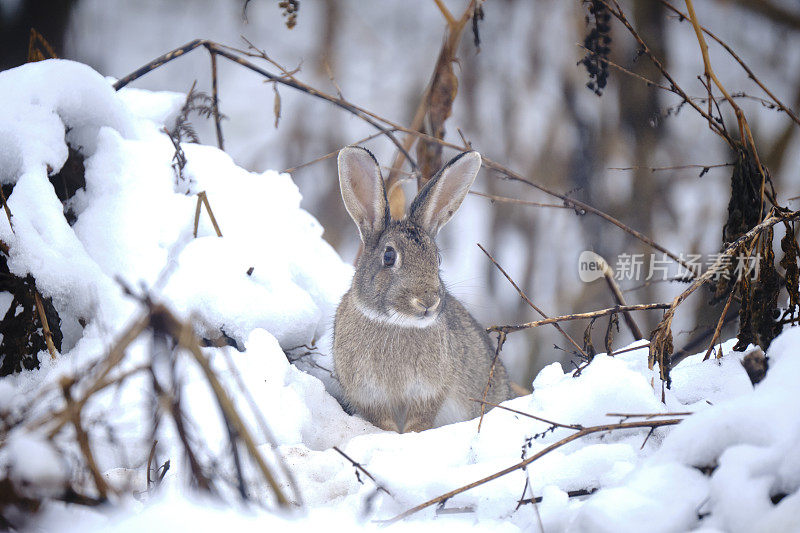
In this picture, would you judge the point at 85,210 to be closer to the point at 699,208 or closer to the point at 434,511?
the point at 434,511

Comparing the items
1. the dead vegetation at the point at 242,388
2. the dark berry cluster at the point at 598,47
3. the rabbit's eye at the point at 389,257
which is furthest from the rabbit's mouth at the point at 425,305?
the dark berry cluster at the point at 598,47

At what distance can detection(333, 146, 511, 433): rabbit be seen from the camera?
3.17 m

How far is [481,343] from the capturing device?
389cm

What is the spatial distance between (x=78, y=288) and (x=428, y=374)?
5.33ft

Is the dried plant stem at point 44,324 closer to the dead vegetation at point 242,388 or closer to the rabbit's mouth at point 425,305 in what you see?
the dead vegetation at point 242,388

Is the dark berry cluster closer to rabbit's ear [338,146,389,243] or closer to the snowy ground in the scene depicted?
rabbit's ear [338,146,389,243]

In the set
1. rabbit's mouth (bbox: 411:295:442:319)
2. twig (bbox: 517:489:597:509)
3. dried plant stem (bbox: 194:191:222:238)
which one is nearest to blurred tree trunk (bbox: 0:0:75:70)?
dried plant stem (bbox: 194:191:222:238)

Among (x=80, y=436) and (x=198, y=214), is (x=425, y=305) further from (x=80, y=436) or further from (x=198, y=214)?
(x=80, y=436)

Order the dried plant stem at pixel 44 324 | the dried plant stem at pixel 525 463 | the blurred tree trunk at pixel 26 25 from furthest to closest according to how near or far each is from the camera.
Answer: the blurred tree trunk at pixel 26 25
the dried plant stem at pixel 44 324
the dried plant stem at pixel 525 463

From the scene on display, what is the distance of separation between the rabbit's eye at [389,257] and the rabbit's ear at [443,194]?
24 cm

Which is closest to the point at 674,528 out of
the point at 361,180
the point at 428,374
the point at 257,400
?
the point at 257,400

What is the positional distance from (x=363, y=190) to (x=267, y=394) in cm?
121

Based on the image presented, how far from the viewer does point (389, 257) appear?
319 cm

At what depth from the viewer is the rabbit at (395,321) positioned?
10.4 ft
